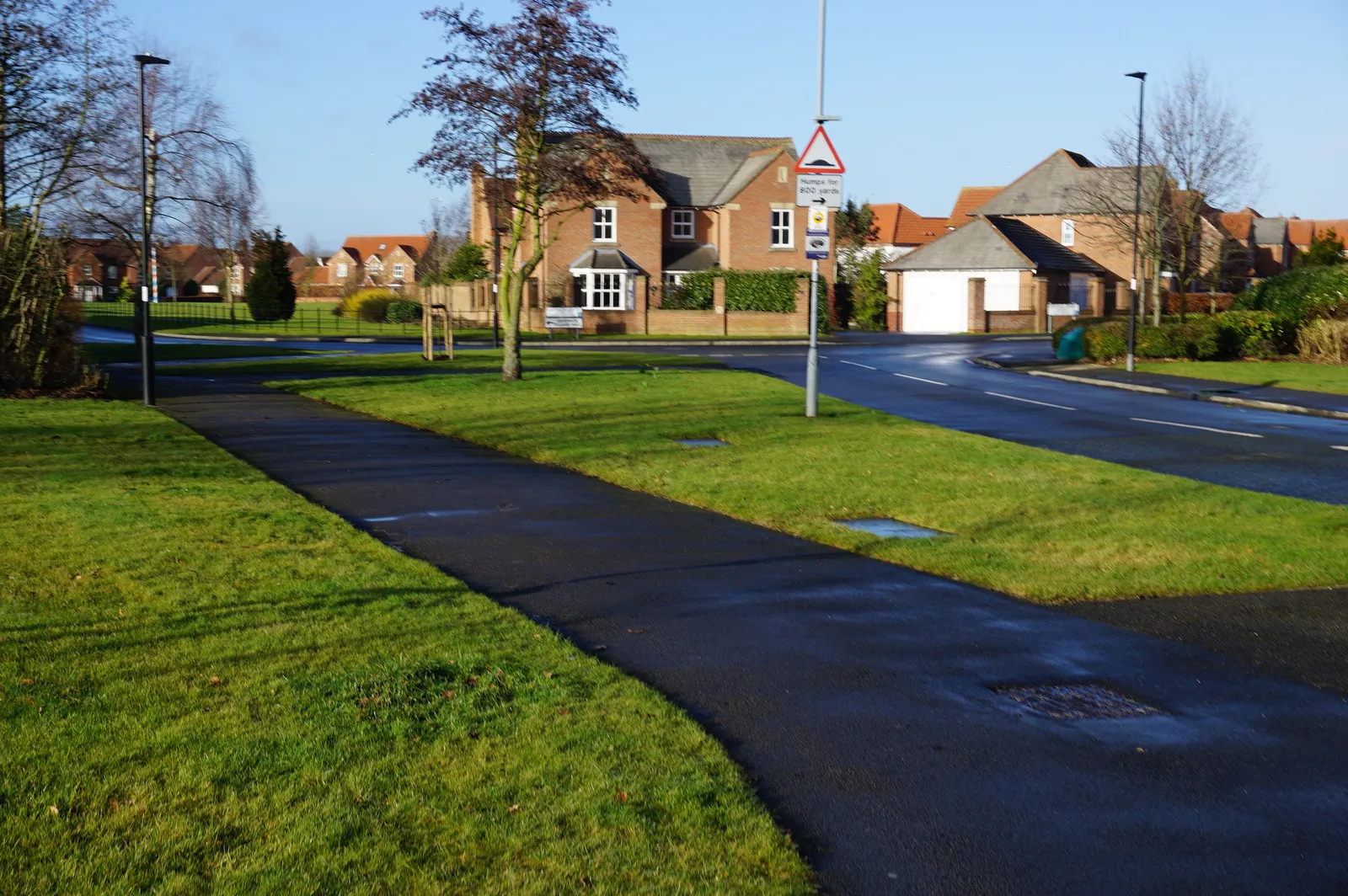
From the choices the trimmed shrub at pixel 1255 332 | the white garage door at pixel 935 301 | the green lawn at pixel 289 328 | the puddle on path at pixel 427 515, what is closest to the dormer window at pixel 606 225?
the green lawn at pixel 289 328

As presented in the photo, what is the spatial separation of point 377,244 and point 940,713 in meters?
161

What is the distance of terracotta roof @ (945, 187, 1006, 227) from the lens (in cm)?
9454

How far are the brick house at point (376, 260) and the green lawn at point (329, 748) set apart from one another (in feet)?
428

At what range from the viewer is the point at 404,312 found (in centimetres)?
6962

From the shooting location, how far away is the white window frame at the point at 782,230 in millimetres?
69250

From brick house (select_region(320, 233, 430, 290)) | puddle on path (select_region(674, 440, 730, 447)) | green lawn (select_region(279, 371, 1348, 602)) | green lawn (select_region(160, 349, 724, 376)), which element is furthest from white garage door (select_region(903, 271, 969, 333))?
brick house (select_region(320, 233, 430, 290))

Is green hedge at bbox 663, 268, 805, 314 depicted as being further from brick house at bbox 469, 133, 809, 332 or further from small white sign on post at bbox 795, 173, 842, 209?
small white sign on post at bbox 795, 173, 842, 209

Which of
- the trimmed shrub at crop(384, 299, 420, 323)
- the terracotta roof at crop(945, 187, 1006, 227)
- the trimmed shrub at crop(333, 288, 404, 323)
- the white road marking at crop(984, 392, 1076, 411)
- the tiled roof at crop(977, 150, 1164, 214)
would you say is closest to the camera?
the white road marking at crop(984, 392, 1076, 411)

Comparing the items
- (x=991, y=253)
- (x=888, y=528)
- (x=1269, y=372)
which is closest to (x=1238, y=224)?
(x=991, y=253)

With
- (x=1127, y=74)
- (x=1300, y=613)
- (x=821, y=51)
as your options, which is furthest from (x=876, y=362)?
(x=1300, y=613)

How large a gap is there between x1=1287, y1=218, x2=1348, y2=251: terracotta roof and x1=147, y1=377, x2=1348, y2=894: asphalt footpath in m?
143

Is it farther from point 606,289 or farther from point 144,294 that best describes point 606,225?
point 144,294

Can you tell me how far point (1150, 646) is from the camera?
7.39m

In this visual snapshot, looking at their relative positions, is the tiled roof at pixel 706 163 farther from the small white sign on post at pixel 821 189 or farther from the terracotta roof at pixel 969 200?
the small white sign on post at pixel 821 189
